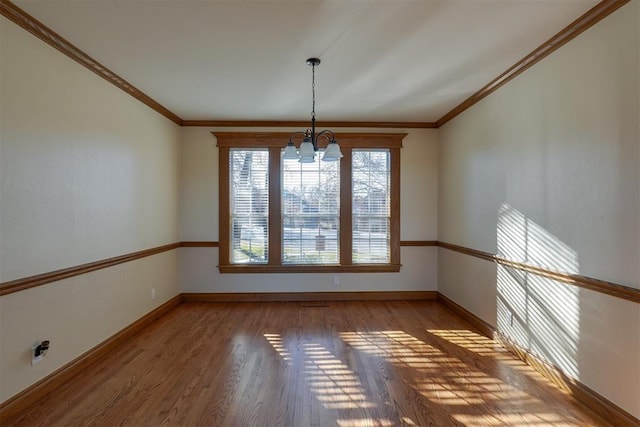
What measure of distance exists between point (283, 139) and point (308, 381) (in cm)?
332

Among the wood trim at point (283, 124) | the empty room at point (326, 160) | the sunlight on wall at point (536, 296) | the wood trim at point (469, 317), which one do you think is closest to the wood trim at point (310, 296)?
the empty room at point (326, 160)

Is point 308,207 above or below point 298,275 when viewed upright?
above

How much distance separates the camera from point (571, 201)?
2.46 meters

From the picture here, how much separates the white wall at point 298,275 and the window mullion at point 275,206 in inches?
12.0

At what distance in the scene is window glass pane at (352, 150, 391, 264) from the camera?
502 cm

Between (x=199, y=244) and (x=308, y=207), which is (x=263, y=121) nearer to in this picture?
(x=308, y=207)

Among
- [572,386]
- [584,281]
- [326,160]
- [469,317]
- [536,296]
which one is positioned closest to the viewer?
[584,281]

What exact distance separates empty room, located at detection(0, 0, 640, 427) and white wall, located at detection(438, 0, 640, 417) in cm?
2

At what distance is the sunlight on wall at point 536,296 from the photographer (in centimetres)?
247

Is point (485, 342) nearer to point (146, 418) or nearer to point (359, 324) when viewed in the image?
point (359, 324)

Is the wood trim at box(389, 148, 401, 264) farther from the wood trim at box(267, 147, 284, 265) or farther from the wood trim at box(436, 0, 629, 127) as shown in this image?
the wood trim at box(267, 147, 284, 265)

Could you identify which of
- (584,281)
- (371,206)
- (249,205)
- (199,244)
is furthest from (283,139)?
(584,281)

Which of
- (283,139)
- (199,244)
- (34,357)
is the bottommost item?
(34,357)

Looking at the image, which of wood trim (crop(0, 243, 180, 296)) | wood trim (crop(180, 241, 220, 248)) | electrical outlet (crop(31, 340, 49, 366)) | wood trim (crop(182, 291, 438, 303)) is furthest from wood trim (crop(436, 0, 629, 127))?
electrical outlet (crop(31, 340, 49, 366))
